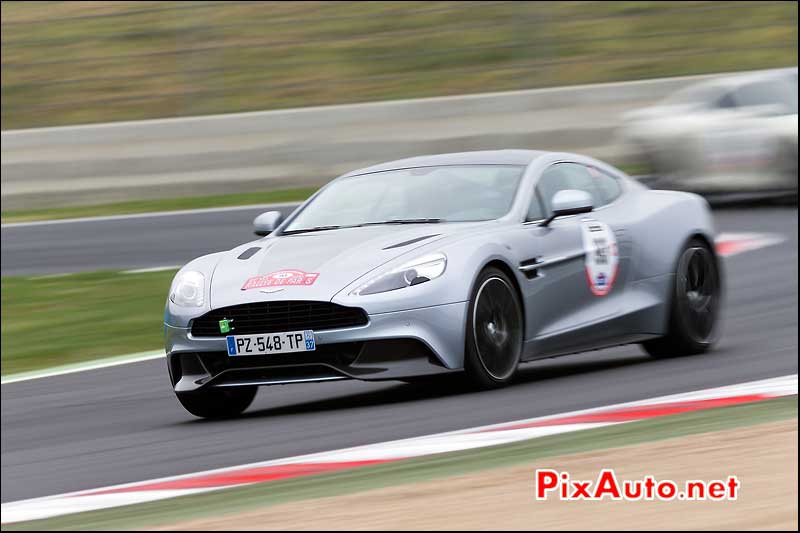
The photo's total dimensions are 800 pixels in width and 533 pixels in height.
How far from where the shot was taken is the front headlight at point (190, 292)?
194 inches

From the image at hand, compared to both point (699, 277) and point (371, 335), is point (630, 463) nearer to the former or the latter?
point (371, 335)

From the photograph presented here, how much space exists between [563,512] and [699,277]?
10.7 ft

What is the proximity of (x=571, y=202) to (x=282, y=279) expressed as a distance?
42.7 inches

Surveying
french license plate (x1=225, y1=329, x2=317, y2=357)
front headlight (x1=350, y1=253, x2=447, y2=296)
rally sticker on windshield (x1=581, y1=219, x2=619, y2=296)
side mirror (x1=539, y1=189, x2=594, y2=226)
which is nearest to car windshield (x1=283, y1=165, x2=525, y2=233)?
side mirror (x1=539, y1=189, x2=594, y2=226)

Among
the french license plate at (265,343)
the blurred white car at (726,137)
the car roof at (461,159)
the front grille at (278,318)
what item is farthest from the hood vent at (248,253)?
the blurred white car at (726,137)

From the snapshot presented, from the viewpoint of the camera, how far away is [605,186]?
6215 mm

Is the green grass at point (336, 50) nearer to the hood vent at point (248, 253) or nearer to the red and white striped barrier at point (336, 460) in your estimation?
the red and white striped barrier at point (336, 460)

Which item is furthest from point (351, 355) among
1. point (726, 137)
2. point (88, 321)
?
point (726, 137)

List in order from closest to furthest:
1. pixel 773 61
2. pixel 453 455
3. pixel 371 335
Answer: pixel 453 455 → pixel 371 335 → pixel 773 61

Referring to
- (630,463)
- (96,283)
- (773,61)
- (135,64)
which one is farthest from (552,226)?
(773,61)

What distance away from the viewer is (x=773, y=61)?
63.6ft

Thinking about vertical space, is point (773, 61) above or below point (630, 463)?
above

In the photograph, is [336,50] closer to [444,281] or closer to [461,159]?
[444,281]

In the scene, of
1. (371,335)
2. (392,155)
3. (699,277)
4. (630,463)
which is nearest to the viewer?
(630,463)
